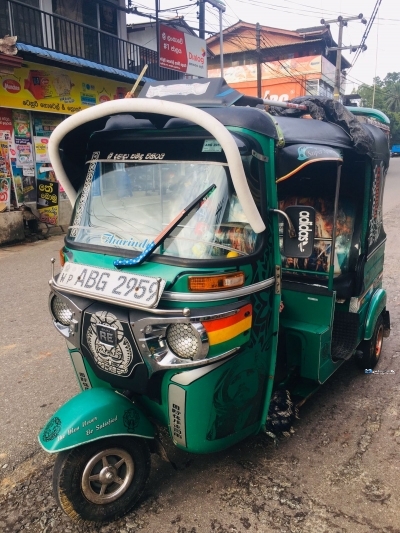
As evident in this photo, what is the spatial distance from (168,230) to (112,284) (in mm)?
406

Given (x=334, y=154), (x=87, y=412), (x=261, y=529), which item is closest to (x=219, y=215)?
(x=334, y=154)

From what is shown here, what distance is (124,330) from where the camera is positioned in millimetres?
2338

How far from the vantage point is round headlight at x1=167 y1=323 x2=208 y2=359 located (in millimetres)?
2209

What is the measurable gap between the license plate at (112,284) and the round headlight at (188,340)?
0.65 feet

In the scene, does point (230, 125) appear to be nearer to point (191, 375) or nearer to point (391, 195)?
point (191, 375)

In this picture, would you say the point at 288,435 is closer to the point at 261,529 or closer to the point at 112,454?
the point at 261,529

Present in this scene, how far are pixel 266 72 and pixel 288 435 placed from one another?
1394 inches

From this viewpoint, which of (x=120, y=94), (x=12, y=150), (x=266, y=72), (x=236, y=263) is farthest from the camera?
(x=266, y=72)

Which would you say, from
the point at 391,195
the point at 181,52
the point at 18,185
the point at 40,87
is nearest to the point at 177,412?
the point at 18,185

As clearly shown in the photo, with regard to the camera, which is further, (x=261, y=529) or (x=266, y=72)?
(x=266, y=72)

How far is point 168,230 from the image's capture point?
92.0 inches

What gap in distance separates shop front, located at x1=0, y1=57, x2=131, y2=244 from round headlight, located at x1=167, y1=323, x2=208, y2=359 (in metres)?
8.40

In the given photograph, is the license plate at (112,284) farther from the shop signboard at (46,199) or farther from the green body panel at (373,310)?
the shop signboard at (46,199)

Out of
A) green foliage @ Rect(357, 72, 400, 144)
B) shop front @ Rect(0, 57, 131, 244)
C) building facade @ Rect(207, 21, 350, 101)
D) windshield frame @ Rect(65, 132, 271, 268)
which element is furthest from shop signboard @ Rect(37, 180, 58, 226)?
green foliage @ Rect(357, 72, 400, 144)
